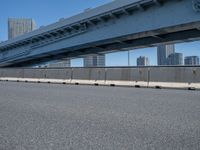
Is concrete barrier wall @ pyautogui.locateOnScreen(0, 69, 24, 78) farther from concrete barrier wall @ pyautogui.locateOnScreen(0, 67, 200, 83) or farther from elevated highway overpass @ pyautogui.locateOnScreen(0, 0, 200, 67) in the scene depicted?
elevated highway overpass @ pyautogui.locateOnScreen(0, 0, 200, 67)

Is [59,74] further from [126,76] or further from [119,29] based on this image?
[119,29]

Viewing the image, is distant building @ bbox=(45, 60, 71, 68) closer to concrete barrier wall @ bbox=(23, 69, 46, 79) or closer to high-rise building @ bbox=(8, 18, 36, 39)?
concrete barrier wall @ bbox=(23, 69, 46, 79)

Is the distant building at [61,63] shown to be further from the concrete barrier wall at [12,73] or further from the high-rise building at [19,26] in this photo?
the high-rise building at [19,26]

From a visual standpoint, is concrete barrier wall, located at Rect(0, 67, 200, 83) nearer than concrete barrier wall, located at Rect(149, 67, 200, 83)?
No

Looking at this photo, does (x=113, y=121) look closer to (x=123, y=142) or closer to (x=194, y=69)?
(x=123, y=142)

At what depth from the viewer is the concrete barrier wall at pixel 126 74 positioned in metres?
16.5

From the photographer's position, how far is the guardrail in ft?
54.0

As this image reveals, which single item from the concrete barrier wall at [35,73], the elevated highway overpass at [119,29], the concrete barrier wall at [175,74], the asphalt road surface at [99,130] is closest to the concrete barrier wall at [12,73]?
the concrete barrier wall at [35,73]

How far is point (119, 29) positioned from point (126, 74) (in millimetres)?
19996

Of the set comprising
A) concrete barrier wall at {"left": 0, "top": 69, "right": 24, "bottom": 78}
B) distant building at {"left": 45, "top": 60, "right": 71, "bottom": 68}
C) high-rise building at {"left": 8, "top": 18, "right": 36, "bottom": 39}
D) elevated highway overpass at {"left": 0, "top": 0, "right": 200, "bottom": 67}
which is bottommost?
concrete barrier wall at {"left": 0, "top": 69, "right": 24, "bottom": 78}

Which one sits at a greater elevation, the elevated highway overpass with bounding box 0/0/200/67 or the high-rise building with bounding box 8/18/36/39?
the high-rise building with bounding box 8/18/36/39

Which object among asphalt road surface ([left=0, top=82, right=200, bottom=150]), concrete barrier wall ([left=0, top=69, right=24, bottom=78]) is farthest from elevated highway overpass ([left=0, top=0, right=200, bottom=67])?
asphalt road surface ([left=0, top=82, right=200, bottom=150])

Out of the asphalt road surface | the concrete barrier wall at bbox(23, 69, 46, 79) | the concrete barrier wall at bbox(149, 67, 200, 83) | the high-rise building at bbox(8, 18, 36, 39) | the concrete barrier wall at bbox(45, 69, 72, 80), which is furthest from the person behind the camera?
the high-rise building at bbox(8, 18, 36, 39)

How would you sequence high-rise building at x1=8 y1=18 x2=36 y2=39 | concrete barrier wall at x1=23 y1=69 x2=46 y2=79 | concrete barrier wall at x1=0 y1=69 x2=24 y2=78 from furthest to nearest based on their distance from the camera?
high-rise building at x1=8 y1=18 x2=36 y2=39 < concrete barrier wall at x1=0 y1=69 x2=24 y2=78 < concrete barrier wall at x1=23 y1=69 x2=46 y2=79
